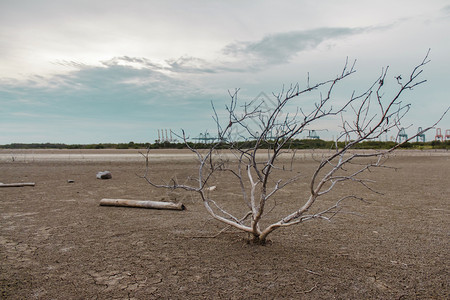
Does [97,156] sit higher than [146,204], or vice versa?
[97,156]

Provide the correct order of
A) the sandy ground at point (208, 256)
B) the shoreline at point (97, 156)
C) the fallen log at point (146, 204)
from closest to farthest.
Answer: the sandy ground at point (208, 256) < the fallen log at point (146, 204) < the shoreline at point (97, 156)

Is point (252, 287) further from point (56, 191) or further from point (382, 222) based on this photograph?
point (56, 191)

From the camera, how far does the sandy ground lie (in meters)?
3.83

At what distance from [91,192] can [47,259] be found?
20.4 feet

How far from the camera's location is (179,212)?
7734 mm

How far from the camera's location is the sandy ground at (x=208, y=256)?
3.83m

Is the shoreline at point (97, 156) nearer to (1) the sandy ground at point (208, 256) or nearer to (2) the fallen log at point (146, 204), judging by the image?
(2) the fallen log at point (146, 204)

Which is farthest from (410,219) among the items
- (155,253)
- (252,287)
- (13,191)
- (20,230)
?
(13,191)

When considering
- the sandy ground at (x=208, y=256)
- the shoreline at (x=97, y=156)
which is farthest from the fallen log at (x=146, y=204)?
the shoreline at (x=97, y=156)

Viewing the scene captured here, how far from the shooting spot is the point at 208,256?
4801 millimetres

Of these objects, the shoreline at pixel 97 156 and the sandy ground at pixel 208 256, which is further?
the shoreline at pixel 97 156

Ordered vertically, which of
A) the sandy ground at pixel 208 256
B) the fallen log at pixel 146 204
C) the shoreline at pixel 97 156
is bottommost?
the sandy ground at pixel 208 256

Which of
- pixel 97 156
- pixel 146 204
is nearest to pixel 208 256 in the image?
pixel 146 204

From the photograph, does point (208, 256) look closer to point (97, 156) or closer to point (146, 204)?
point (146, 204)
